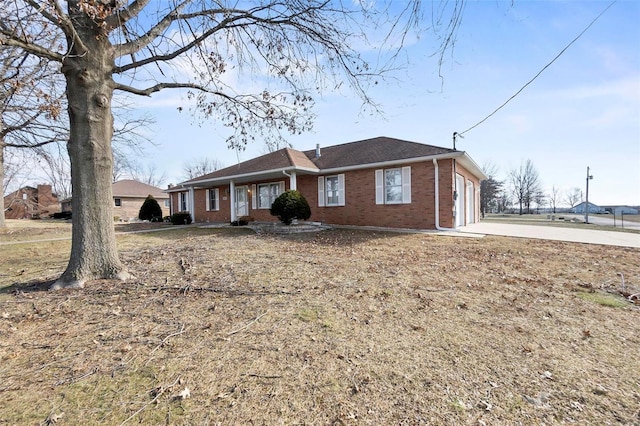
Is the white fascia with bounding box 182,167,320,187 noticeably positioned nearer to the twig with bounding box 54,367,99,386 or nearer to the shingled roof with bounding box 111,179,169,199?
the twig with bounding box 54,367,99,386

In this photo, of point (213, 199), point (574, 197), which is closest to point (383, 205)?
point (213, 199)

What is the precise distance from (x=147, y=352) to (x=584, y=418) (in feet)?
12.6

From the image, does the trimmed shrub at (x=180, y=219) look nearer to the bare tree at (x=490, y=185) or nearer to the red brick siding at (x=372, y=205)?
the red brick siding at (x=372, y=205)

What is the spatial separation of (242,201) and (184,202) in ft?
29.6

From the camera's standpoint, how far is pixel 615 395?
242cm


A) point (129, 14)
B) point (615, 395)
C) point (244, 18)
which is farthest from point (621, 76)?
point (129, 14)

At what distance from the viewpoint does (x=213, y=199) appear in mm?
21625

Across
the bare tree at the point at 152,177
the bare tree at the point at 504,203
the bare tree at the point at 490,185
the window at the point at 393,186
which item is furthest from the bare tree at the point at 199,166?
the bare tree at the point at 504,203

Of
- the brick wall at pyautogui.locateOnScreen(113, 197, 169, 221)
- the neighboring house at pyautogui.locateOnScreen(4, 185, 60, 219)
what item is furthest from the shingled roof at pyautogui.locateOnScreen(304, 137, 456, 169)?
the neighboring house at pyautogui.locateOnScreen(4, 185, 60, 219)

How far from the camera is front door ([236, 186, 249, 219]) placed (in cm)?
1931

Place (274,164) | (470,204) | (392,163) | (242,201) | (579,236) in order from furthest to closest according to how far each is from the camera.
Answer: (242,201)
(470,204)
(274,164)
(392,163)
(579,236)

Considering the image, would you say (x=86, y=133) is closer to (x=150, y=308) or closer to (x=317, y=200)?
(x=150, y=308)

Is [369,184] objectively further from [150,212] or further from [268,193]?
[150,212]

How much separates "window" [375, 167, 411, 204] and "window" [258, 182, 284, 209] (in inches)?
235
